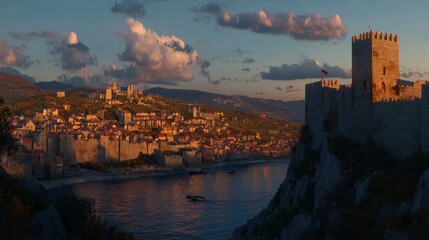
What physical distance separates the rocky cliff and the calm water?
8659 mm

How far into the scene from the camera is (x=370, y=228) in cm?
1000

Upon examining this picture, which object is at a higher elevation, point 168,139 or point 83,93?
point 83,93

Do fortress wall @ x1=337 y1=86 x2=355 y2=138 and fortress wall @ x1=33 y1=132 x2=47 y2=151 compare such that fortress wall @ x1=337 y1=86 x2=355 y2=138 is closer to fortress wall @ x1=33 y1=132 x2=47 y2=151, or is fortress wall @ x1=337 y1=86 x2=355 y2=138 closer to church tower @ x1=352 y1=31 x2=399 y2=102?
church tower @ x1=352 y1=31 x2=399 y2=102

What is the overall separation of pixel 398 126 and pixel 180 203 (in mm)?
23010

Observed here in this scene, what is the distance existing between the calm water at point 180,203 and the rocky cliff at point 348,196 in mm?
8659

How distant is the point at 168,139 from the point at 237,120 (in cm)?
4227

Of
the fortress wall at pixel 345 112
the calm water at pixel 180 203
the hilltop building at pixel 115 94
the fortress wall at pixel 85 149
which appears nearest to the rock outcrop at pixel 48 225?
the fortress wall at pixel 345 112

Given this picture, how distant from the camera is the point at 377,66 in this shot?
13203 millimetres

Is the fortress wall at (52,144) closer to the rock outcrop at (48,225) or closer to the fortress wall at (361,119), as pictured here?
the fortress wall at (361,119)

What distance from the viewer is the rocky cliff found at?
9.48 meters

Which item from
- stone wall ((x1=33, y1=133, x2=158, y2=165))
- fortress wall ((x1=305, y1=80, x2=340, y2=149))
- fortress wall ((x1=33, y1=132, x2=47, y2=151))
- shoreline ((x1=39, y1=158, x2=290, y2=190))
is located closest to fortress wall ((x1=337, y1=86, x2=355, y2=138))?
fortress wall ((x1=305, y1=80, x2=340, y2=149))

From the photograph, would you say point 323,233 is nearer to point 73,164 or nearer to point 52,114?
point 73,164

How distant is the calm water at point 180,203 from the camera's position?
2583 centimetres

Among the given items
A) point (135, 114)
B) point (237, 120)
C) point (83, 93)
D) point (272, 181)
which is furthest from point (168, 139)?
point (83, 93)
